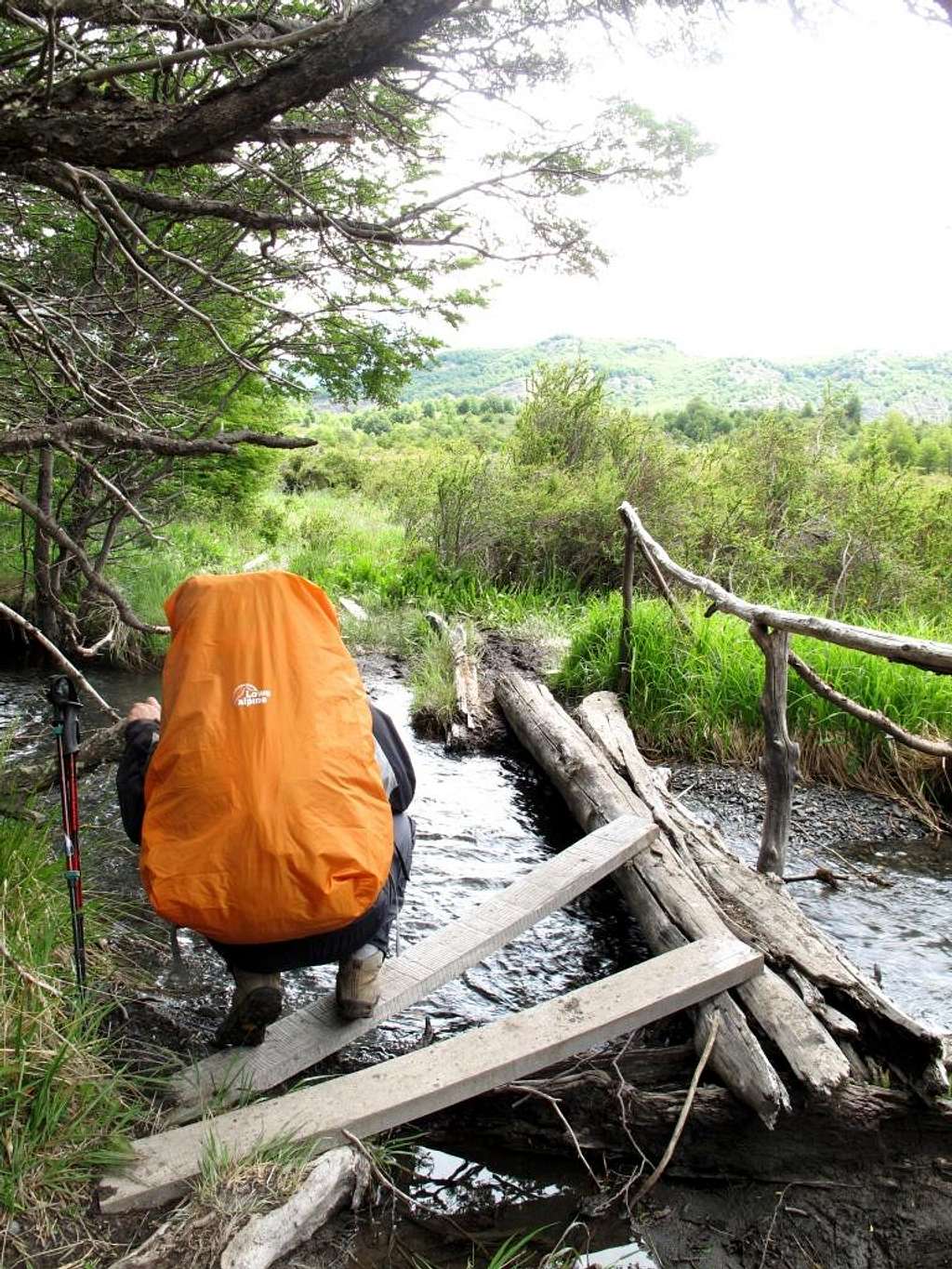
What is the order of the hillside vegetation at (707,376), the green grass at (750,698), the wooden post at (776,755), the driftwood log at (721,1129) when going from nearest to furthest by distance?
the driftwood log at (721,1129) → the wooden post at (776,755) → the green grass at (750,698) → the hillside vegetation at (707,376)

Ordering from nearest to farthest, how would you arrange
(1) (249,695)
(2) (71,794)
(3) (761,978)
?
(1) (249,695)
(2) (71,794)
(3) (761,978)

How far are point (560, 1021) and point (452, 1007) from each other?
887 millimetres

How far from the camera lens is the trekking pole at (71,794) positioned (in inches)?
104

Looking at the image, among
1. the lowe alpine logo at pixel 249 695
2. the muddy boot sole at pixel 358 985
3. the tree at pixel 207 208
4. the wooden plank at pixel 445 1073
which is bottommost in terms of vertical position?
the wooden plank at pixel 445 1073

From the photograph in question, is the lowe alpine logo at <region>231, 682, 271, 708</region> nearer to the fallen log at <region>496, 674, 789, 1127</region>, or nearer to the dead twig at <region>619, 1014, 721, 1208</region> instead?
the dead twig at <region>619, 1014, 721, 1208</region>

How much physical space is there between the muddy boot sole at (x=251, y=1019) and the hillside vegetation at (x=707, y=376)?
85131 mm

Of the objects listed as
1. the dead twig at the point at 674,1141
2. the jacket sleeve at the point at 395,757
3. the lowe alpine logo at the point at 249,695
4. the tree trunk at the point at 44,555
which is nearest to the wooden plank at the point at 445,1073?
the dead twig at the point at 674,1141

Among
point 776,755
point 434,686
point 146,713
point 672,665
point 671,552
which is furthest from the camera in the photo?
point 671,552

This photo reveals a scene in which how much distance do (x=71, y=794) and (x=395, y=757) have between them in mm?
1018

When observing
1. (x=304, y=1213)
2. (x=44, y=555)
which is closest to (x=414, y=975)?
(x=304, y=1213)

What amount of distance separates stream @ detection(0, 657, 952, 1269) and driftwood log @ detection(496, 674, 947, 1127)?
0.41 m

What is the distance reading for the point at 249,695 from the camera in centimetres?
238

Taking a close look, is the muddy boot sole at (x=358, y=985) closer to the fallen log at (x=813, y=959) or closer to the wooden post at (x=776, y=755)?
the fallen log at (x=813, y=959)

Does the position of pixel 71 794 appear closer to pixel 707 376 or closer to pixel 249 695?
pixel 249 695
